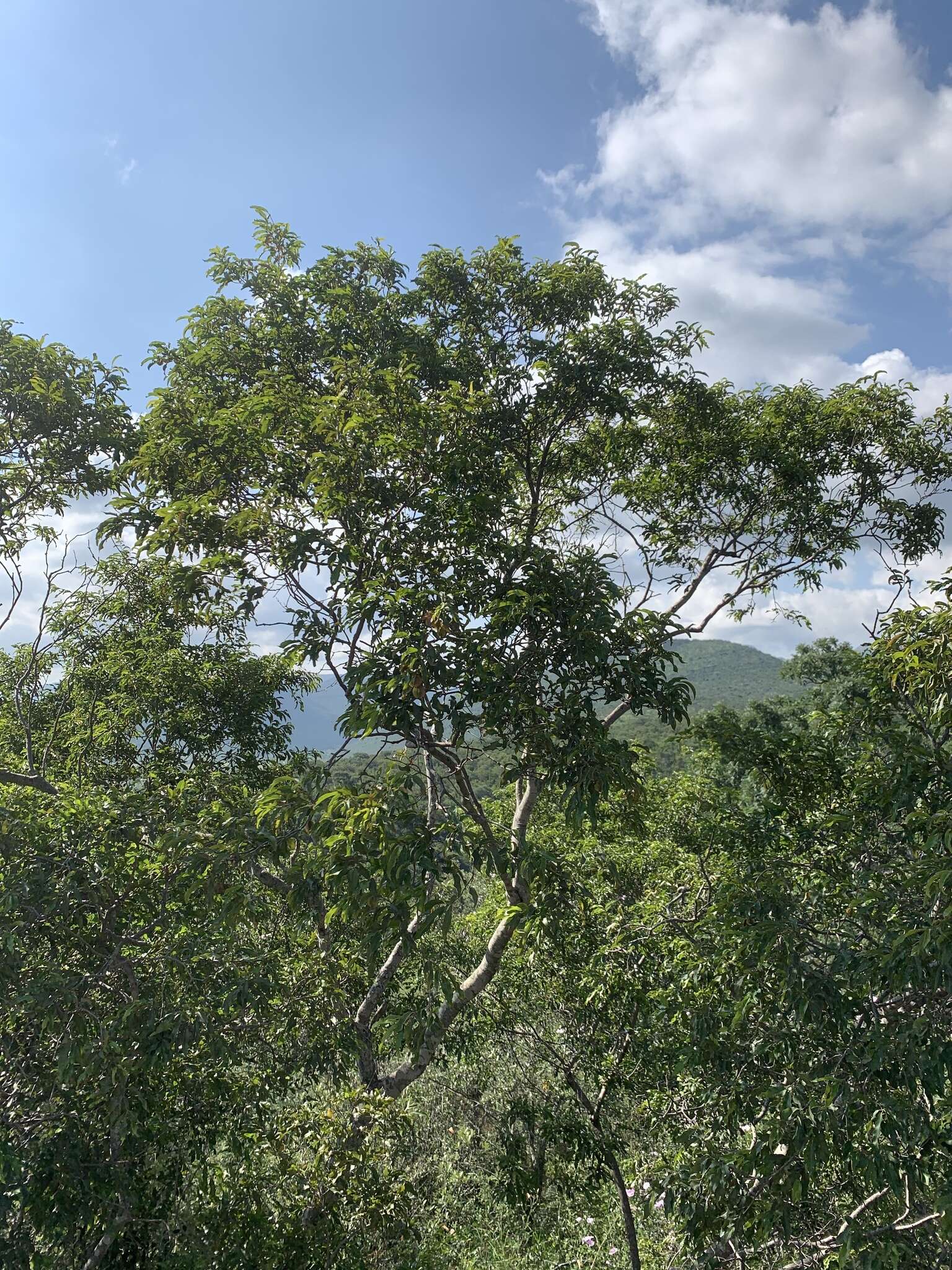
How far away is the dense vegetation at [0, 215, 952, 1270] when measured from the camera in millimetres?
3791

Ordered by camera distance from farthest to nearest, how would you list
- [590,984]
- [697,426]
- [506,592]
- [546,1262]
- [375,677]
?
[546,1262] < [697,426] < [590,984] < [506,592] < [375,677]

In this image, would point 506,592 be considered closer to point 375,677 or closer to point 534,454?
point 375,677

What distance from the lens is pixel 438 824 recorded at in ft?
12.2

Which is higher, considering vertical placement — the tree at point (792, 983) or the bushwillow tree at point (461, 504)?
the bushwillow tree at point (461, 504)

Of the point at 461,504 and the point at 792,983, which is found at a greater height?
the point at 461,504

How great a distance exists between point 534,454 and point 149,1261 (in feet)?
21.6

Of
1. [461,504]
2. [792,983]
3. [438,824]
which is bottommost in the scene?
[792,983]

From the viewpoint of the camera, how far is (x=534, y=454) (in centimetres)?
670

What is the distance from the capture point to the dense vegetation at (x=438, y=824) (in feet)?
12.4

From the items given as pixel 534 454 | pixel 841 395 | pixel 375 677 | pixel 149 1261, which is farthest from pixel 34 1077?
pixel 841 395

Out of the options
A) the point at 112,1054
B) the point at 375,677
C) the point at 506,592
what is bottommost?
the point at 112,1054

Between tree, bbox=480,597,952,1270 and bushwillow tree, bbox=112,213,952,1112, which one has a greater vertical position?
bushwillow tree, bbox=112,213,952,1112

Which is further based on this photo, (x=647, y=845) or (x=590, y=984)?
(x=647, y=845)

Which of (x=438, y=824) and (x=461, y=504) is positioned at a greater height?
(x=461, y=504)
